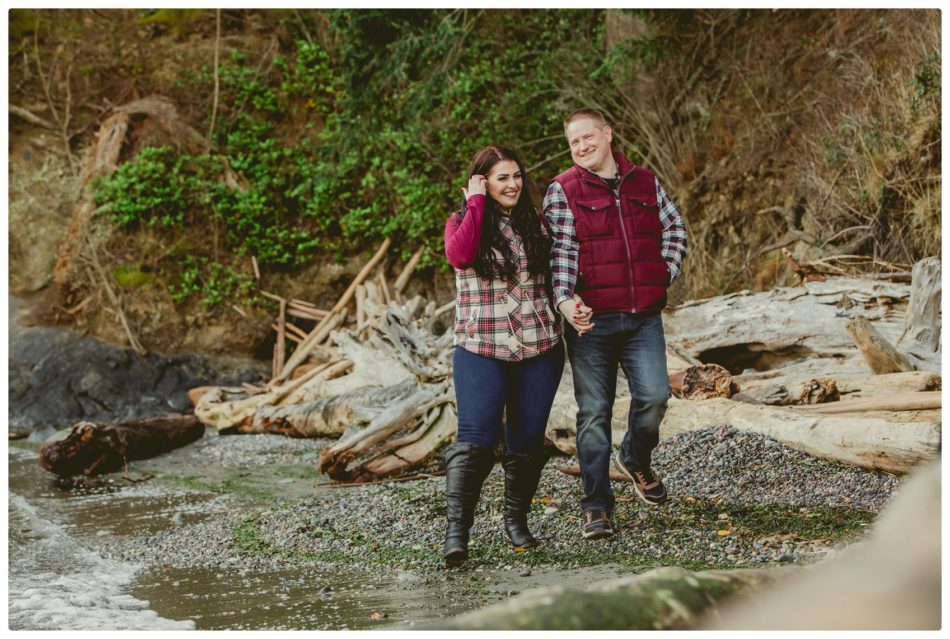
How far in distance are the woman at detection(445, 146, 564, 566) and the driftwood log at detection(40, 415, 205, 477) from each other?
5554 millimetres

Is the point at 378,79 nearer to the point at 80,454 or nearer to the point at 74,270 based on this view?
the point at 74,270

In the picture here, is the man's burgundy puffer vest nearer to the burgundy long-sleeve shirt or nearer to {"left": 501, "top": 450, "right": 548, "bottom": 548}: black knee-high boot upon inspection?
the burgundy long-sleeve shirt

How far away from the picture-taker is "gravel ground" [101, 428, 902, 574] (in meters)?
4.13

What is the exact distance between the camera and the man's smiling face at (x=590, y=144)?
4309 mm

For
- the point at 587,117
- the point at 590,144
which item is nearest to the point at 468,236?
the point at 590,144

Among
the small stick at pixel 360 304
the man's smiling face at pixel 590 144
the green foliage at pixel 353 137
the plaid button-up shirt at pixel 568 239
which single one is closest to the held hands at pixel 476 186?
the plaid button-up shirt at pixel 568 239

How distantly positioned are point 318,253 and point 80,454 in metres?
7.39

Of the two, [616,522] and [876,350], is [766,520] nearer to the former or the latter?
[616,522]

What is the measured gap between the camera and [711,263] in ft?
37.7

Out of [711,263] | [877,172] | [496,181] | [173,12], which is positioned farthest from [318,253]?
[496,181]

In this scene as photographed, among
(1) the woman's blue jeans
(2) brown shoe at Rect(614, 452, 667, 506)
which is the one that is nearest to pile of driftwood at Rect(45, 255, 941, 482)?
(2) brown shoe at Rect(614, 452, 667, 506)

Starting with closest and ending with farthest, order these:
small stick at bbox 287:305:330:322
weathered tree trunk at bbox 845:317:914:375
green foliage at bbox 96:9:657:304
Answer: weathered tree trunk at bbox 845:317:914:375 < green foliage at bbox 96:9:657:304 < small stick at bbox 287:305:330:322

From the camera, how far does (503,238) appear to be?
4152 millimetres

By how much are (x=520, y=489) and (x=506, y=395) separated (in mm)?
521
